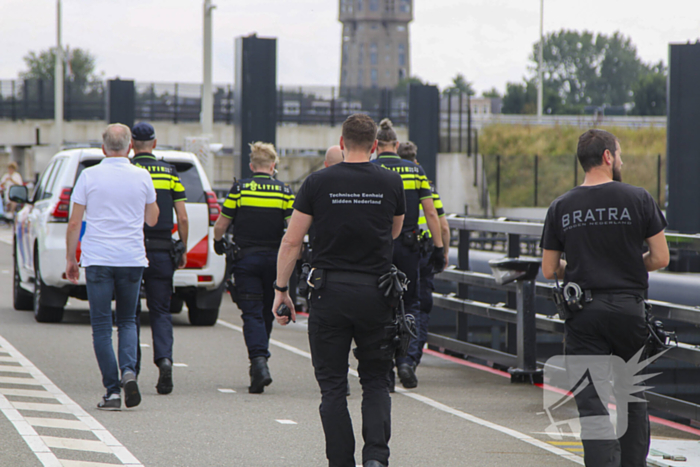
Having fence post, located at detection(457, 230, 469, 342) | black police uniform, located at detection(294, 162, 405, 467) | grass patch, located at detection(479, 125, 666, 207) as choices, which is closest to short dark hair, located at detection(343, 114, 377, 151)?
black police uniform, located at detection(294, 162, 405, 467)

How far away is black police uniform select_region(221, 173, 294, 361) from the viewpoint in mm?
7836

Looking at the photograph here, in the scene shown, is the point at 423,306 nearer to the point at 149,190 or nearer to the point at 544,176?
the point at 149,190

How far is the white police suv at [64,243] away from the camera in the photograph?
1095cm

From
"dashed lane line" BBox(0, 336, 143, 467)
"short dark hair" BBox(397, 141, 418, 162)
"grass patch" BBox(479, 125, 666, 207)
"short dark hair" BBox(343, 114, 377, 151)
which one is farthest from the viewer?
"grass patch" BBox(479, 125, 666, 207)

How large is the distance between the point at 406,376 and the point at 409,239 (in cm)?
110

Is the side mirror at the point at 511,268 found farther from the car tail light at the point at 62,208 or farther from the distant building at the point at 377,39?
the distant building at the point at 377,39

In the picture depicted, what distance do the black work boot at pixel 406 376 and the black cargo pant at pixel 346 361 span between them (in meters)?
3.01

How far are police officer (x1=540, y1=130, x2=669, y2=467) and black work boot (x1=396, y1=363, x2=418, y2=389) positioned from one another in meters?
3.12

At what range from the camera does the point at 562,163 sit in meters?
42.3

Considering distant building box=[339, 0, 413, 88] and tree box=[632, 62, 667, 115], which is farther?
distant building box=[339, 0, 413, 88]

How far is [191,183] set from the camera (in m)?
11.3

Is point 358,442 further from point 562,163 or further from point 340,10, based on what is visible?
point 340,10

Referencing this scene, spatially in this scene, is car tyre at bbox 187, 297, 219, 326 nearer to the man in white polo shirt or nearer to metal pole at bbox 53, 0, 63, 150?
the man in white polo shirt

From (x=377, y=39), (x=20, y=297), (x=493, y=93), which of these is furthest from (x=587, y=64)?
(x=20, y=297)
